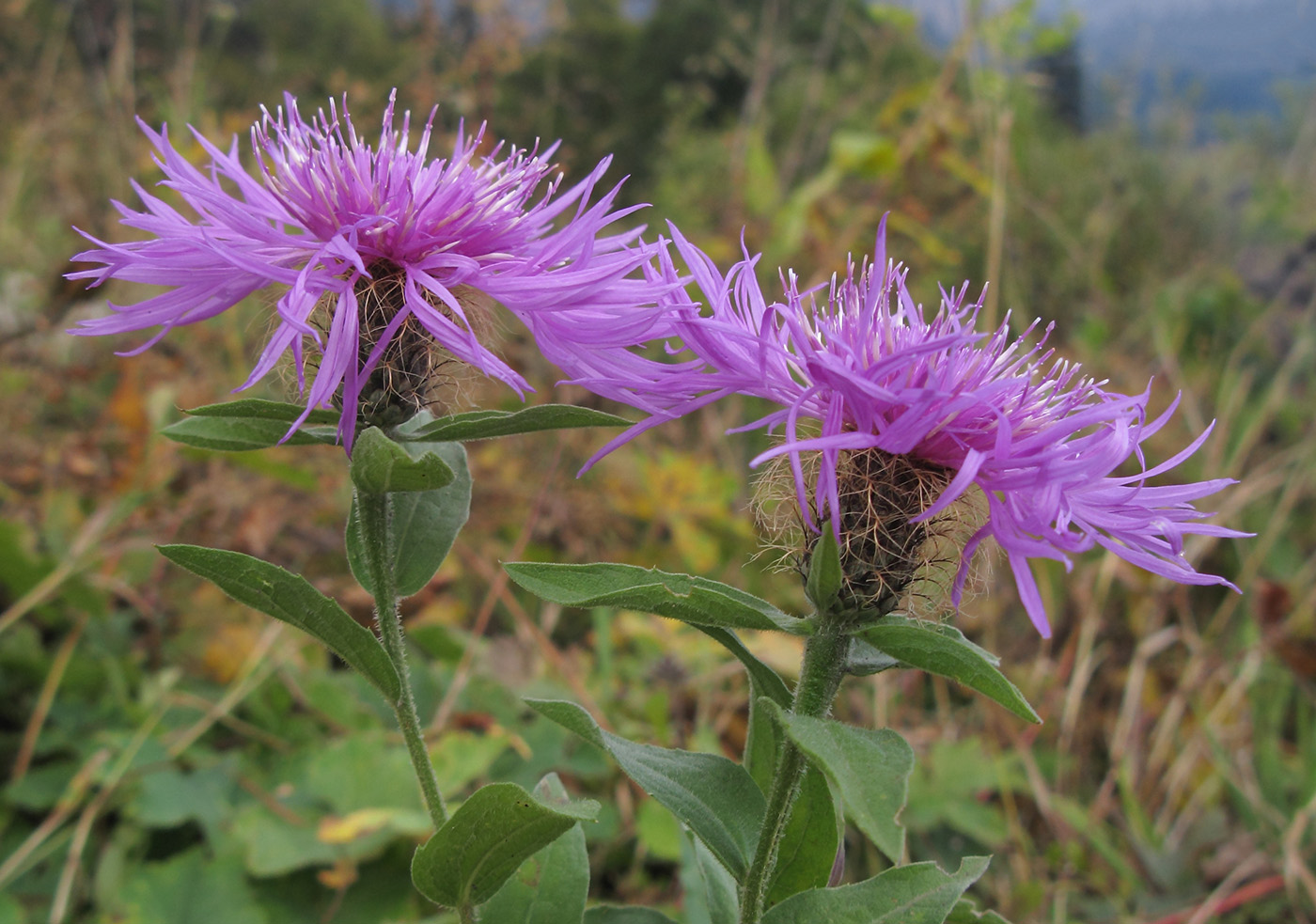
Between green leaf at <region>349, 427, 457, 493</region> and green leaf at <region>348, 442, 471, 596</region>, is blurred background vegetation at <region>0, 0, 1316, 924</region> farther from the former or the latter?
green leaf at <region>349, 427, 457, 493</region>

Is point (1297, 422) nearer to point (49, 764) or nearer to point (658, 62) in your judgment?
point (49, 764)

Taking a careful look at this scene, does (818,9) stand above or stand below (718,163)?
above

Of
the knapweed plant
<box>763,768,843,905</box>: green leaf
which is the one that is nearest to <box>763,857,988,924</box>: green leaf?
the knapweed plant

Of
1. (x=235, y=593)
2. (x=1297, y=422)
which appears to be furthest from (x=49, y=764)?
(x=1297, y=422)

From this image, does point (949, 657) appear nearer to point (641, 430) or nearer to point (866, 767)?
point (866, 767)

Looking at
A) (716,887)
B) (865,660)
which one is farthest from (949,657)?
(716,887)

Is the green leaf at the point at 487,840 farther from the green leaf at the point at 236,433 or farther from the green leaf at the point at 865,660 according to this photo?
the green leaf at the point at 236,433
